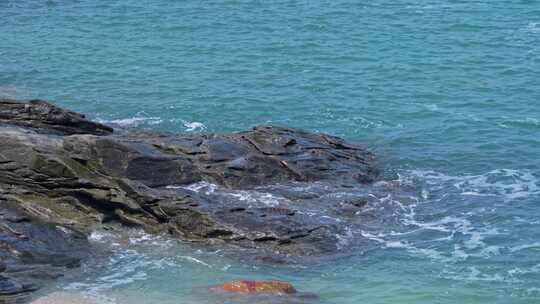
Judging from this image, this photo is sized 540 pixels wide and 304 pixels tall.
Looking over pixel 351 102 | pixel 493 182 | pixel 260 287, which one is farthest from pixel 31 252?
pixel 351 102

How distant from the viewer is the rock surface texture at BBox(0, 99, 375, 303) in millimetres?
28906

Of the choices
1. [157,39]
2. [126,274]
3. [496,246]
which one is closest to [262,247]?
[126,274]

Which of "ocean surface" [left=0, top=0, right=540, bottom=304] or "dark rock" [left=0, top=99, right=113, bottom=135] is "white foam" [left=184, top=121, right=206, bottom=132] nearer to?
"ocean surface" [left=0, top=0, right=540, bottom=304]

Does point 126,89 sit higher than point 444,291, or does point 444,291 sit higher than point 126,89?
point 126,89

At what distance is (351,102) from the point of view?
1785 inches

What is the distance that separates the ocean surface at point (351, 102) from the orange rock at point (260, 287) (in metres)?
0.50

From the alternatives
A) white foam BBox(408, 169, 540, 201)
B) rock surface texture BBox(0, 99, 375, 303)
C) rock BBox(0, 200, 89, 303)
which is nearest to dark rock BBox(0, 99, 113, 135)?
rock surface texture BBox(0, 99, 375, 303)

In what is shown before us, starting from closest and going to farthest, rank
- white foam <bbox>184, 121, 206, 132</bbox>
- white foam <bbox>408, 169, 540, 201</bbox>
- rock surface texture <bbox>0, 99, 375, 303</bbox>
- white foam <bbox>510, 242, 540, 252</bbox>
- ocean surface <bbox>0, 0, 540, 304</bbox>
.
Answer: ocean surface <bbox>0, 0, 540, 304</bbox>
rock surface texture <bbox>0, 99, 375, 303</bbox>
white foam <bbox>510, 242, 540, 252</bbox>
white foam <bbox>408, 169, 540, 201</bbox>
white foam <bbox>184, 121, 206, 132</bbox>

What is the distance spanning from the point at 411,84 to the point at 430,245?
59.5 ft

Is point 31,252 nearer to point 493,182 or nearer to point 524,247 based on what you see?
point 524,247

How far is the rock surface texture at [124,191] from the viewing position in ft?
94.8

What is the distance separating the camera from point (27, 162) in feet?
102

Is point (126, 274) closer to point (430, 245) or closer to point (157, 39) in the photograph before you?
point (430, 245)

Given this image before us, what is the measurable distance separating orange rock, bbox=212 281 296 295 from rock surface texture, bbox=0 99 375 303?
254cm
